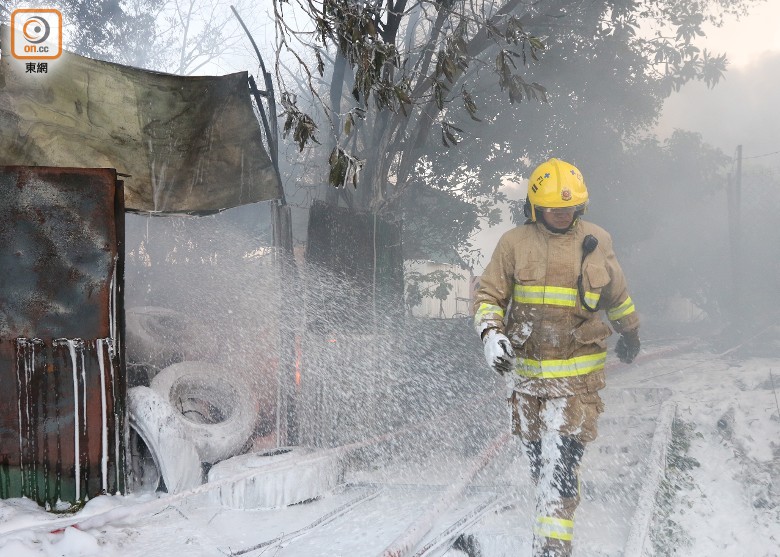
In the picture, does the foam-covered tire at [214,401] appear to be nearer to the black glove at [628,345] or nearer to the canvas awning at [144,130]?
the canvas awning at [144,130]

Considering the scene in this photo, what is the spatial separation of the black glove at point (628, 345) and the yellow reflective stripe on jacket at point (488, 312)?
870 millimetres

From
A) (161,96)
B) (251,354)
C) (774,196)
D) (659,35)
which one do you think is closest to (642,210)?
(659,35)

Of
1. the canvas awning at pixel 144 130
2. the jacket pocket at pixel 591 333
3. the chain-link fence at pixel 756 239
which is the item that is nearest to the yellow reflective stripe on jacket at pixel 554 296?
the jacket pocket at pixel 591 333

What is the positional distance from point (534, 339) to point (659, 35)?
43.7 feet

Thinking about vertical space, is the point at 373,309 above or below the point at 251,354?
above

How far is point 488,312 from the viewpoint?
3471 mm

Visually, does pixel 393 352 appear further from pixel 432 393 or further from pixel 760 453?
pixel 760 453

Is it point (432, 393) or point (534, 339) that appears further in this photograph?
point (432, 393)

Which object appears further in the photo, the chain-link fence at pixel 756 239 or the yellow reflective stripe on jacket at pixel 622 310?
the chain-link fence at pixel 756 239

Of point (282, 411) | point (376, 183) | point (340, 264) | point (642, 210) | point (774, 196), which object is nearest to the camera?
point (282, 411)

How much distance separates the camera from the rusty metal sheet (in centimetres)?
395

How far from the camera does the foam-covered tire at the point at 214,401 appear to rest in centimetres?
535

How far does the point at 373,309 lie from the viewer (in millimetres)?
7645

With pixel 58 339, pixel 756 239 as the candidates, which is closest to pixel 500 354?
pixel 58 339
